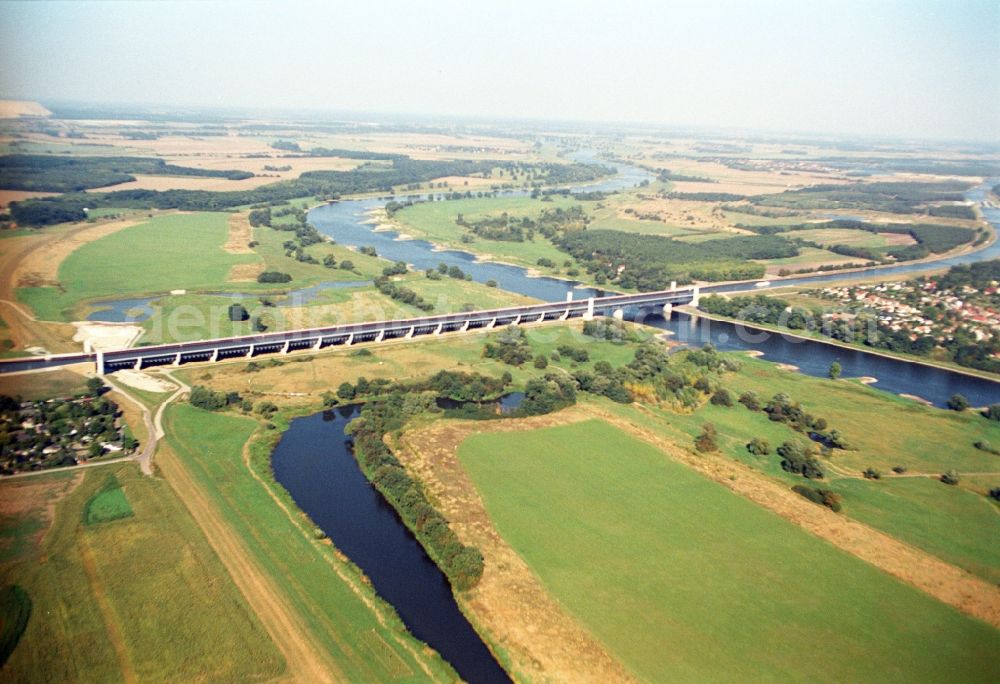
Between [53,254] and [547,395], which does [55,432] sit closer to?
[547,395]

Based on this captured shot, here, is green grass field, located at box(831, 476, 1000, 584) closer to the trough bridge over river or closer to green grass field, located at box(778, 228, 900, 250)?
the trough bridge over river

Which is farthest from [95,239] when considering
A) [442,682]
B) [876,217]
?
[876,217]

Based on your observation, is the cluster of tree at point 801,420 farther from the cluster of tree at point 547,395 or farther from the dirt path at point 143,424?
the dirt path at point 143,424

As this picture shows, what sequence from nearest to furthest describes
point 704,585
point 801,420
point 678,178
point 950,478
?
point 704,585, point 950,478, point 801,420, point 678,178

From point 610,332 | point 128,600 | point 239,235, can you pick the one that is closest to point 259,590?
point 128,600

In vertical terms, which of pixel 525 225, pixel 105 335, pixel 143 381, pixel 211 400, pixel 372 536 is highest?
pixel 525 225

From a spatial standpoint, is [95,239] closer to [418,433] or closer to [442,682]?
[418,433]
